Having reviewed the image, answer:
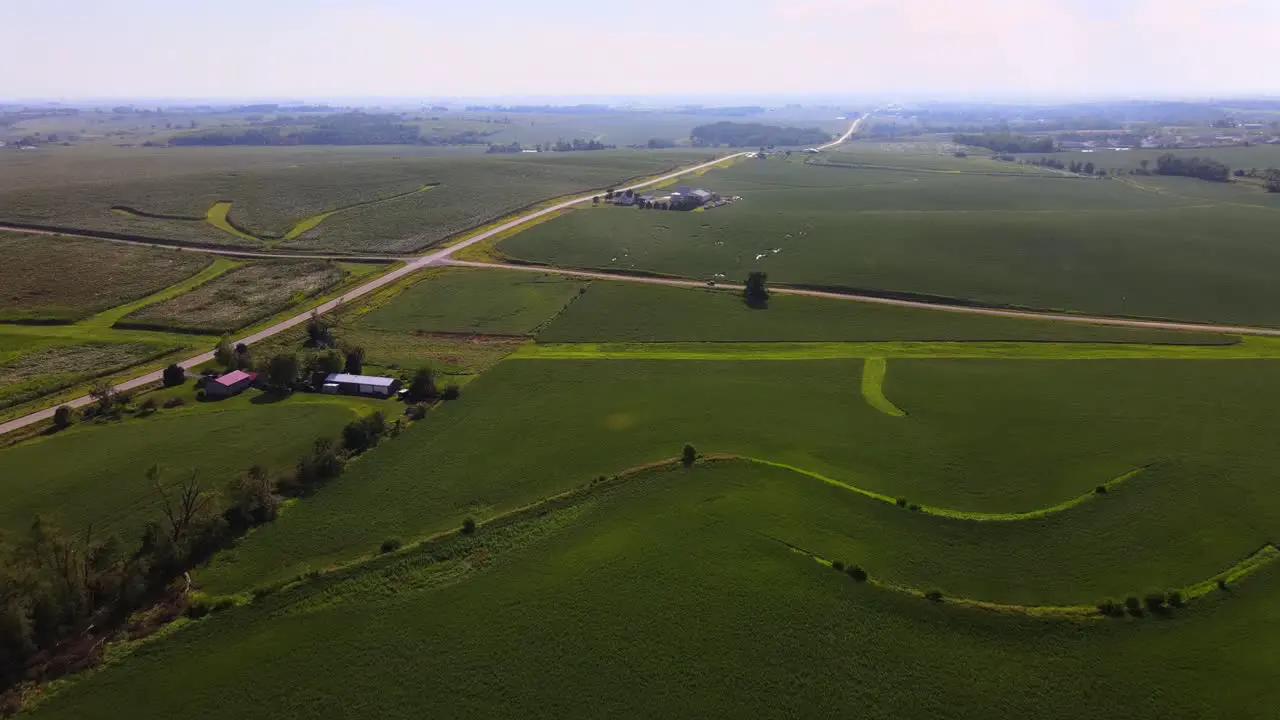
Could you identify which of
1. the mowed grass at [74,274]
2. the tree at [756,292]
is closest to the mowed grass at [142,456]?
the mowed grass at [74,274]

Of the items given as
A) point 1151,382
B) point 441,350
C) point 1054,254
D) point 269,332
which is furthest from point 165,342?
point 1054,254

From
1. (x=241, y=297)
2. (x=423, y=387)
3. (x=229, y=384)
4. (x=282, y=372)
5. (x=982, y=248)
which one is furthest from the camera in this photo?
(x=982, y=248)

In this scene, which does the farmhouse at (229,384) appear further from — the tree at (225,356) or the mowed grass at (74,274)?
the mowed grass at (74,274)

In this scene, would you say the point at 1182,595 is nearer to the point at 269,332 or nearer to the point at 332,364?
the point at 332,364

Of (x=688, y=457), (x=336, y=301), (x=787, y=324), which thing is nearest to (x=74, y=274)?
(x=336, y=301)

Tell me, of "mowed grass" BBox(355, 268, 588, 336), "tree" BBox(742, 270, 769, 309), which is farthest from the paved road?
"tree" BBox(742, 270, 769, 309)

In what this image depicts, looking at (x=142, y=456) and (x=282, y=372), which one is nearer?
(x=142, y=456)

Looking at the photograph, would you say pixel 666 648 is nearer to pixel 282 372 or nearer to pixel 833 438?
pixel 833 438
